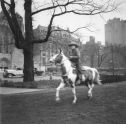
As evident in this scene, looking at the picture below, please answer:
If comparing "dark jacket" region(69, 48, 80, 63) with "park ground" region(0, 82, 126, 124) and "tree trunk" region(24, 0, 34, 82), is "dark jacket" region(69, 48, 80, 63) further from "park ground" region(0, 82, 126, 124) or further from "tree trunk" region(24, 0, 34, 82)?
"tree trunk" region(24, 0, 34, 82)

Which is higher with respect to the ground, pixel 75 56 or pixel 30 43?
pixel 30 43

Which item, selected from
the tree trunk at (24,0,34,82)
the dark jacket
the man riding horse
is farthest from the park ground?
the tree trunk at (24,0,34,82)

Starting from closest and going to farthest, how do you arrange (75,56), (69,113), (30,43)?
(69,113)
(75,56)
(30,43)

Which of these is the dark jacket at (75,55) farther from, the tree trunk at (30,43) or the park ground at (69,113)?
the tree trunk at (30,43)

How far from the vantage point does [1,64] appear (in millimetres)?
71562

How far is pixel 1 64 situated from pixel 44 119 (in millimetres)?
65728

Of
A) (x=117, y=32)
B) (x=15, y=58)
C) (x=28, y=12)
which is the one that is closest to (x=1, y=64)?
(x=15, y=58)

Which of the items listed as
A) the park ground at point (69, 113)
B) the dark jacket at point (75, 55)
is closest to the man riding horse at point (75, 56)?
the dark jacket at point (75, 55)

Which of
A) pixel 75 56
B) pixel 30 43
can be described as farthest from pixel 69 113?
pixel 30 43

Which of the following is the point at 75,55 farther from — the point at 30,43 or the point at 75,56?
the point at 30,43

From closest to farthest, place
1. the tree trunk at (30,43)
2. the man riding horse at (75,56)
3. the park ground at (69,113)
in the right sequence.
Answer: the park ground at (69,113), the man riding horse at (75,56), the tree trunk at (30,43)

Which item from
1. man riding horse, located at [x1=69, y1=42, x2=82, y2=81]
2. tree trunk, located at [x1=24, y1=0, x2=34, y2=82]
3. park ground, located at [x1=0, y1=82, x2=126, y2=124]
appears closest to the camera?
park ground, located at [x1=0, y1=82, x2=126, y2=124]

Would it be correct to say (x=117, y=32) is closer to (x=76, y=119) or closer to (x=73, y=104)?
(x=73, y=104)

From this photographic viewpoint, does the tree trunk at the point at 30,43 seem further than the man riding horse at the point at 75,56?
Yes
